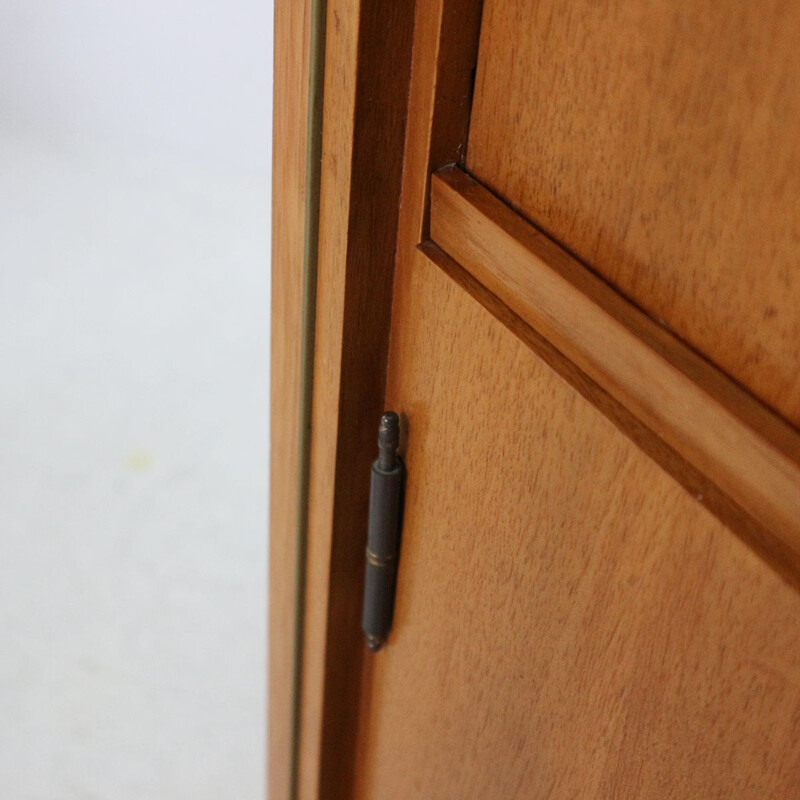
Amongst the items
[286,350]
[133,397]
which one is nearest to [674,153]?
[286,350]

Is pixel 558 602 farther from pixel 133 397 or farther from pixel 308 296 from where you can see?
pixel 133 397

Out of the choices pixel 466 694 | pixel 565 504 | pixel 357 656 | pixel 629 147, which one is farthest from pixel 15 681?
pixel 629 147

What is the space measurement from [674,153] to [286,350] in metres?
0.35

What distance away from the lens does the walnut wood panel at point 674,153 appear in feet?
1.22

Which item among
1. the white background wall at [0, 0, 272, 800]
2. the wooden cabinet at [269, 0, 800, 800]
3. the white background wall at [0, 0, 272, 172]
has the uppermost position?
the wooden cabinet at [269, 0, 800, 800]

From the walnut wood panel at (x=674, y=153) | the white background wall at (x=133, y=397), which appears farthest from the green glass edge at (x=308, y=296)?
the white background wall at (x=133, y=397)

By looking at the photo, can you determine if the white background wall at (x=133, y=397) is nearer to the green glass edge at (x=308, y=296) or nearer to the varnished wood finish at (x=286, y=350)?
the varnished wood finish at (x=286, y=350)

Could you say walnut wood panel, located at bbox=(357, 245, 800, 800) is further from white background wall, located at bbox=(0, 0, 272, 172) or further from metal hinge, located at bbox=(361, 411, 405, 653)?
white background wall, located at bbox=(0, 0, 272, 172)

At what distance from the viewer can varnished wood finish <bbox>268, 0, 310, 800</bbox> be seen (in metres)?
0.59

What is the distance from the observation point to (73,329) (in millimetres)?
2480

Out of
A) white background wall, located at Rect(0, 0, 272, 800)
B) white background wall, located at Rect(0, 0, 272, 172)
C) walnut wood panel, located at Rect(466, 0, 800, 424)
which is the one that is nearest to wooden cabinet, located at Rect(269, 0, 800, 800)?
walnut wood panel, located at Rect(466, 0, 800, 424)

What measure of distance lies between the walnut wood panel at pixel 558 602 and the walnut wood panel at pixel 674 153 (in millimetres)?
69

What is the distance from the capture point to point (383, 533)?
27.1 inches

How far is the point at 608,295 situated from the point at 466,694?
326 mm
